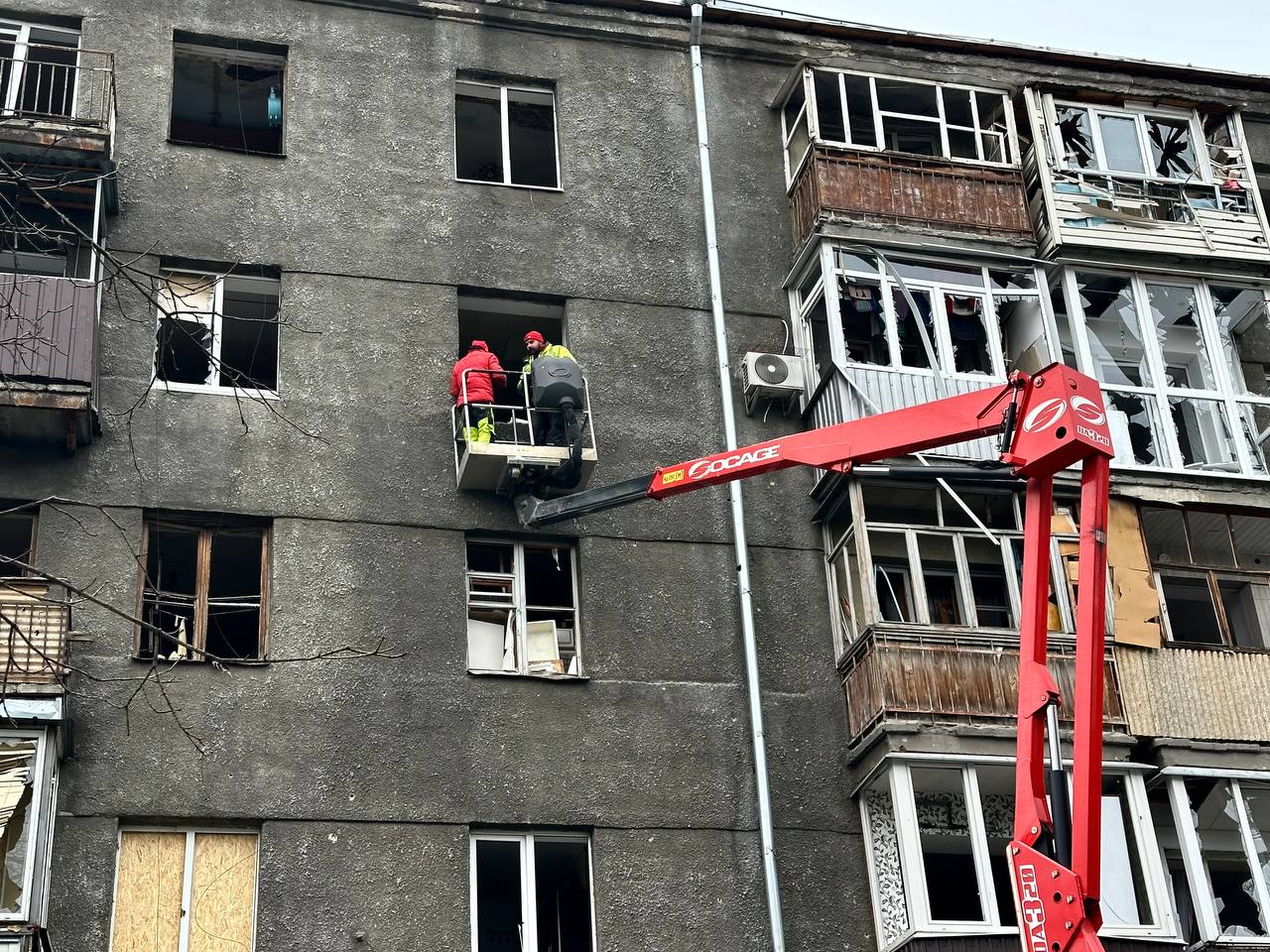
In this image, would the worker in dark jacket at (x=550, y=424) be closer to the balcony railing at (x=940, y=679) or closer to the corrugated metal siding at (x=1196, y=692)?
the balcony railing at (x=940, y=679)

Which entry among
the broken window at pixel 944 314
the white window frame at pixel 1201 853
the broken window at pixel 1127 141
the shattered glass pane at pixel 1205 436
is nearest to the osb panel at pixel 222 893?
the broken window at pixel 944 314

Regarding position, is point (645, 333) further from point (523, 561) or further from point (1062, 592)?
point (1062, 592)

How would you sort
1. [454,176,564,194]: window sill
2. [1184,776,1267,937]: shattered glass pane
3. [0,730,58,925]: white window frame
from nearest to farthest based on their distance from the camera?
[0,730,58,925]: white window frame, [1184,776,1267,937]: shattered glass pane, [454,176,564,194]: window sill

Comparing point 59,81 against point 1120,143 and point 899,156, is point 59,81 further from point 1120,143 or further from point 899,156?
point 1120,143

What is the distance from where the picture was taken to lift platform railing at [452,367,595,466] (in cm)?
1956

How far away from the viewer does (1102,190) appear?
23.2 m

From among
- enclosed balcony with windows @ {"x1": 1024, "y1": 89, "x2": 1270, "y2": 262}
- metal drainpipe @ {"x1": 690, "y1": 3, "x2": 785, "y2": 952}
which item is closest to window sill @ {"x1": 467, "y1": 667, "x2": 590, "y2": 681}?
metal drainpipe @ {"x1": 690, "y1": 3, "x2": 785, "y2": 952}

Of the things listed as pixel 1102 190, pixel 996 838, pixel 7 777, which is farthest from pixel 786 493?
pixel 7 777

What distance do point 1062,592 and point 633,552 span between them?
16.0 feet

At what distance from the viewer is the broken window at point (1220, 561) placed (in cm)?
2095

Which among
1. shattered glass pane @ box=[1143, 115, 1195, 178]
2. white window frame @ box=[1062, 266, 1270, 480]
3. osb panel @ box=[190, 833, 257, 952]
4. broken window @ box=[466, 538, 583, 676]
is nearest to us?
osb panel @ box=[190, 833, 257, 952]

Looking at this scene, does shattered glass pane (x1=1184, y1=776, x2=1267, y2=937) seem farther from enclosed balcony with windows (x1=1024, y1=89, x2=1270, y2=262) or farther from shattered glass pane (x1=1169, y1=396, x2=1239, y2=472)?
enclosed balcony with windows (x1=1024, y1=89, x2=1270, y2=262)

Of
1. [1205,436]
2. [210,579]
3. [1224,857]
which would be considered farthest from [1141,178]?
[210,579]

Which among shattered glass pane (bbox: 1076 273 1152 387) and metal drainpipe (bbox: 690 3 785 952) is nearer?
metal drainpipe (bbox: 690 3 785 952)
